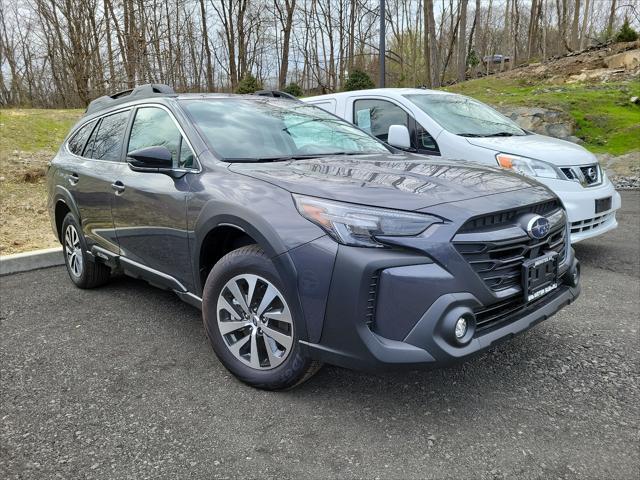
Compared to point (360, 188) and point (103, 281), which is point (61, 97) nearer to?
point (103, 281)

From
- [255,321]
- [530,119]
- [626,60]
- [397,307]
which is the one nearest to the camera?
[397,307]

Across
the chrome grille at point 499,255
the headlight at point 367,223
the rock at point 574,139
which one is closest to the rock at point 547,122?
the rock at point 574,139

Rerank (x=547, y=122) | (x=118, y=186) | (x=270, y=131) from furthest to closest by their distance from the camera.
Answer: (x=547, y=122)
(x=118, y=186)
(x=270, y=131)

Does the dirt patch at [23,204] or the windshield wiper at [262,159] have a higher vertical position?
the windshield wiper at [262,159]

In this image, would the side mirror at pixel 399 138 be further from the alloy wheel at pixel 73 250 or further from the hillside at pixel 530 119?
the hillside at pixel 530 119

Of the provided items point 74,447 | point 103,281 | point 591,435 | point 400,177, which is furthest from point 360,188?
point 103,281

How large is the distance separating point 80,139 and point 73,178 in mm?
530

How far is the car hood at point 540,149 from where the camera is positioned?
16.3 ft

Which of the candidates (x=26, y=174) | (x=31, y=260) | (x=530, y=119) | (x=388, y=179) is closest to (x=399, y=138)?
(x=388, y=179)

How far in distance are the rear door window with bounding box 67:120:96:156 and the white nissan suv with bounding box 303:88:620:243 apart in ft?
8.98

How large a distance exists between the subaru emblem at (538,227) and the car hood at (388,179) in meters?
0.23

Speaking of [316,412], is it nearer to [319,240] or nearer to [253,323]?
[253,323]

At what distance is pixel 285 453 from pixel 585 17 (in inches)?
1531

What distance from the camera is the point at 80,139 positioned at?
476cm
